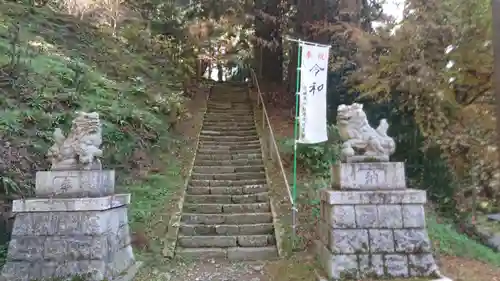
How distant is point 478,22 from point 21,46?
34.2 ft

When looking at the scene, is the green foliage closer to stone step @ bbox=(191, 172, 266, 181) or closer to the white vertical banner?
stone step @ bbox=(191, 172, 266, 181)

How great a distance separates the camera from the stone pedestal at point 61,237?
15.7 feet

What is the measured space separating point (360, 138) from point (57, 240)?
13.1 ft

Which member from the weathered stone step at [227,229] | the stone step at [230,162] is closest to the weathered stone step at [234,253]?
the weathered stone step at [227,229]

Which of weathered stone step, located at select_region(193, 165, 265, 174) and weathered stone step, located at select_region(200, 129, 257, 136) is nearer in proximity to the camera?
weathered stone step, located at select_region(193, 165, 265, 174)

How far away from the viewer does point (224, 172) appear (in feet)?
29.8

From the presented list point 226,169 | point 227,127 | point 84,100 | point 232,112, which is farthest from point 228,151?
point 84,100

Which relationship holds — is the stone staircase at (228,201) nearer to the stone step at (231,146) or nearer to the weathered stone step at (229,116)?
the stone step at (231,146)

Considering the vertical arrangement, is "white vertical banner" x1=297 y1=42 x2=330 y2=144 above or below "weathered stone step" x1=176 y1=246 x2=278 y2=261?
above

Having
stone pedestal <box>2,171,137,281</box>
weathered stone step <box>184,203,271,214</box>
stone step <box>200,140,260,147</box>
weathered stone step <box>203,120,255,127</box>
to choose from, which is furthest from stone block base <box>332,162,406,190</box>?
weathered stone step <box>203,120,255,127</box>

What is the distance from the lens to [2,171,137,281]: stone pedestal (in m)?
4.79

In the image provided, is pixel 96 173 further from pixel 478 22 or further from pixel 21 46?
pixel 21 46

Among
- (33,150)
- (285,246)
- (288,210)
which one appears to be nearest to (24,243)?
(33,150)

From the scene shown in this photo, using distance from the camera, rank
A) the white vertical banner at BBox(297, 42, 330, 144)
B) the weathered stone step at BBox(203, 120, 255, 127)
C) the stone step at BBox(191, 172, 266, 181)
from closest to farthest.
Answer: the white vertical banner at BBox(297, 42, 330, 144), the stone step at BBox(191, 172, 266, 181), the weathered stone step at BBox(203, 120, 255, 127)
